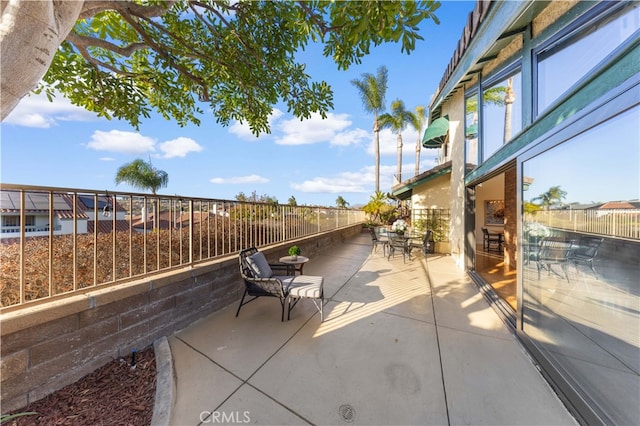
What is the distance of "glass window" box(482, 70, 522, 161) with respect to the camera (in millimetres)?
3492

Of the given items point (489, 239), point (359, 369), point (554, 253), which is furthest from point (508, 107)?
point (489, 239)

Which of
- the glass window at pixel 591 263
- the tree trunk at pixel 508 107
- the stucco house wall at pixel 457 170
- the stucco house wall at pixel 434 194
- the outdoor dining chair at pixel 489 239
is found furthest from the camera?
the stucco house wall at pixel 434 194

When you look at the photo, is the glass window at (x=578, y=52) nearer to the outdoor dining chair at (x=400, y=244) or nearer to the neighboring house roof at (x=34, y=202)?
the neighboring house roof at (x=34, y=202)

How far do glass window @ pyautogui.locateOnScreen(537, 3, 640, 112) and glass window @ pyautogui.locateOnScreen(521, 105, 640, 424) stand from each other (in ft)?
2.21

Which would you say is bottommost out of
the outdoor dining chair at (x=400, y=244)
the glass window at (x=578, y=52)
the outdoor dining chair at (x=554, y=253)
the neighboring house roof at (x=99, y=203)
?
the outdoor dining chair at (x=400, y=244)

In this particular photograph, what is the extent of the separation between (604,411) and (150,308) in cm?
440

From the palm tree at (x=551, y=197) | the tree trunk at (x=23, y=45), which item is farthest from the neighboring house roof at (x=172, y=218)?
the palm tree at (x=551, y=197)

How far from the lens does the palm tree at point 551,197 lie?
7.80 ft

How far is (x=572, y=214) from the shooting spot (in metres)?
2.23

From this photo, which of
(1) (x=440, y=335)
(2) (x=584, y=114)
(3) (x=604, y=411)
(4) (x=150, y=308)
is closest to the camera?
(3) (x=604, y=411)

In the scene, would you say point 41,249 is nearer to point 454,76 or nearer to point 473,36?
point 473,36

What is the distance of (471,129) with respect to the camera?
5.75 metres

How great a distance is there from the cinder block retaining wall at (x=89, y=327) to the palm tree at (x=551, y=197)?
4.59m

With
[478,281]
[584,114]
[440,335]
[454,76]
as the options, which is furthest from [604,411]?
[454,76]
